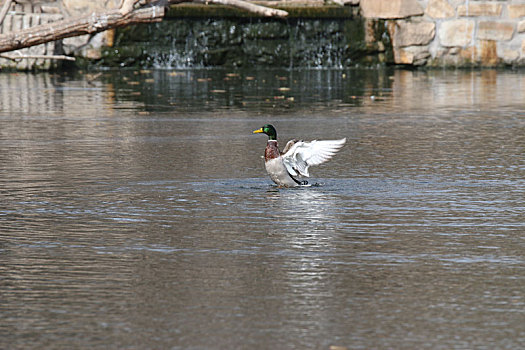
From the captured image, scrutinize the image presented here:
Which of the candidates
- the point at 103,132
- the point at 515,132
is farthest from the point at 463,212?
the point at 103,132

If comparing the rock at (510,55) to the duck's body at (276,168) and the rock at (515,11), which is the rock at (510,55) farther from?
the duck's body at (276,168)

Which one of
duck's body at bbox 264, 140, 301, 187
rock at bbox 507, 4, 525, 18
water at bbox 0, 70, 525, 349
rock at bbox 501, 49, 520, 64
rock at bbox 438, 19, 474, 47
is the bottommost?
water at bbox 0, 70, 525, 349

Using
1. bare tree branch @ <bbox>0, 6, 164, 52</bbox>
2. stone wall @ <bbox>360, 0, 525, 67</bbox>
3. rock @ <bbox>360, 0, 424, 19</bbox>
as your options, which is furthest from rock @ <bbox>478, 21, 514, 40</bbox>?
bare tree branch @ <bbox>0, 6, 164, 52</bbox>

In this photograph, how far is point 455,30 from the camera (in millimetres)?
22516

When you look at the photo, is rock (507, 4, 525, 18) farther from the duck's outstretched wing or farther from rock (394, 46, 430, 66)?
the duck's outstretched wing

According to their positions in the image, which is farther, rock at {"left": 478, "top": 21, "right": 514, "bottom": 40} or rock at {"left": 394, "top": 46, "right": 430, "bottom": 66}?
rock at {"left": 394, "top": 46, "right": 430, "bottom": 66}

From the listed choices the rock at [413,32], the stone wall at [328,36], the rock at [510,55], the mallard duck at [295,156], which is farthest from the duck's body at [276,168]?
the rock at [510,55]

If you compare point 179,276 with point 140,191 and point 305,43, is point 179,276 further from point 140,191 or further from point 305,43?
point 305,43

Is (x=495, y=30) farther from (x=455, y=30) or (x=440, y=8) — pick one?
(x=440, y=8)

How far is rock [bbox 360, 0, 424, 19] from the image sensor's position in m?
22.5

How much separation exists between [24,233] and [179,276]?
1.44m

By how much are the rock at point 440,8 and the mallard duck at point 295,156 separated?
1477 centimetres

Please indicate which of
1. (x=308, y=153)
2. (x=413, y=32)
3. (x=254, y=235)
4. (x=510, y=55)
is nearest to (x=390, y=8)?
(x=413, y=32)

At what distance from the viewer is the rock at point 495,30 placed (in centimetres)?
2241
